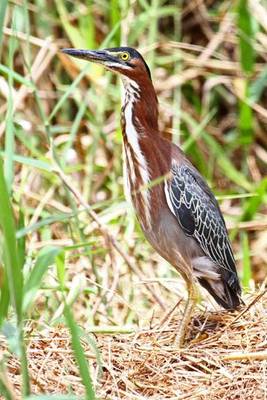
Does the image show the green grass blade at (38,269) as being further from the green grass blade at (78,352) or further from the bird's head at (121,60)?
the bird's head at (121,60)

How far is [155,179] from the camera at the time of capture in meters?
4.21

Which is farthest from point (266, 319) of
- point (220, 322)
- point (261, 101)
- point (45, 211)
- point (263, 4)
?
point (261, 101)

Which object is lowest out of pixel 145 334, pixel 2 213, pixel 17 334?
pixel 145 334

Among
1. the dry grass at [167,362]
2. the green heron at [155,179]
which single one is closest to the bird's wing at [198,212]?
the green heron at [155,179]

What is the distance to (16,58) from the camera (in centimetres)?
654

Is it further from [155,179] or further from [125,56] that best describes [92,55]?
[155,179]

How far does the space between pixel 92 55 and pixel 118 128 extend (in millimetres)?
→ 1404

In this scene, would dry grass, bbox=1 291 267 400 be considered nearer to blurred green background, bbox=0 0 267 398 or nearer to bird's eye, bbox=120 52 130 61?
blurred green background, bbox=0 0 267 398

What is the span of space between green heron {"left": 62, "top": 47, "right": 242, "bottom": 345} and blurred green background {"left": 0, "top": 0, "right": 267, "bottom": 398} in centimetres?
38

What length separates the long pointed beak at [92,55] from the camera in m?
4.15

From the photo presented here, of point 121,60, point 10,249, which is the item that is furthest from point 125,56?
point 10,249

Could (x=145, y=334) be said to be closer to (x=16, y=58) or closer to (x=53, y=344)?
(x=53, y=344)

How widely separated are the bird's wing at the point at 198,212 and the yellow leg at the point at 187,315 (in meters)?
0.22

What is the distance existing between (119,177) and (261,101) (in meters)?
1.16
